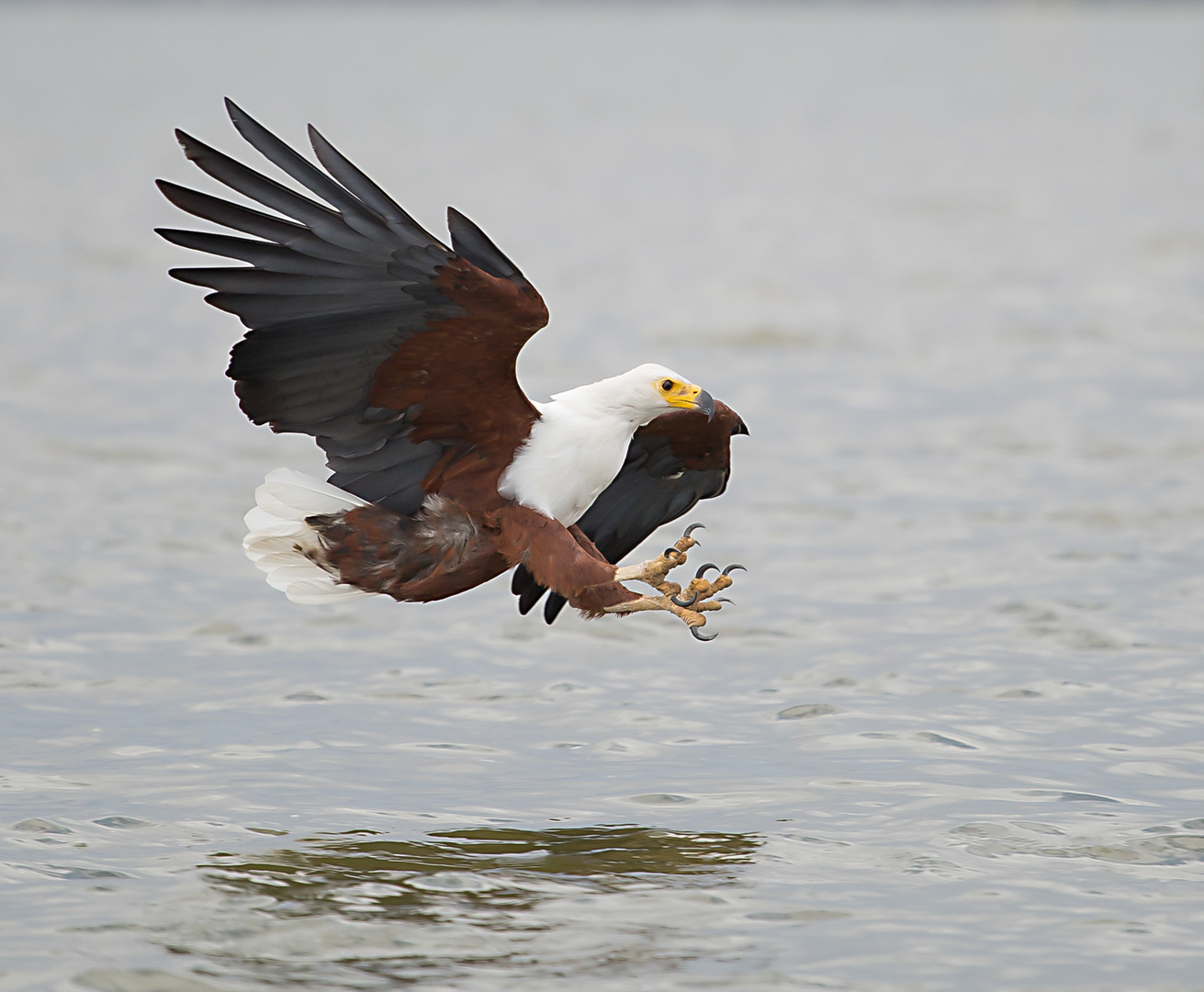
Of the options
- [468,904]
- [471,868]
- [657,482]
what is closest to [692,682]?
[657,482]

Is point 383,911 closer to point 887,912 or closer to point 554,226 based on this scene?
point 887,912

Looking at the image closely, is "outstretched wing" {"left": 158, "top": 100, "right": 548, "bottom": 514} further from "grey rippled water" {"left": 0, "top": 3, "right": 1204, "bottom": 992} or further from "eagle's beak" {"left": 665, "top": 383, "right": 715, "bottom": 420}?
"grey rippled water" {"left": 0, "top": 3, "right": 1204, "bottom": 992}

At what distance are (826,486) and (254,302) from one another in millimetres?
6535

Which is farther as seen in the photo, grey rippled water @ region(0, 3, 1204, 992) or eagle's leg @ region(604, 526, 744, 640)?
eagle's leg @ region(604, 526, 744, 640)

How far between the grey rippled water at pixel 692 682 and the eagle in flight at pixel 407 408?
3.04ft

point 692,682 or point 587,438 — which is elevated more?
point 587,438

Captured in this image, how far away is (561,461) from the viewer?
602 cm

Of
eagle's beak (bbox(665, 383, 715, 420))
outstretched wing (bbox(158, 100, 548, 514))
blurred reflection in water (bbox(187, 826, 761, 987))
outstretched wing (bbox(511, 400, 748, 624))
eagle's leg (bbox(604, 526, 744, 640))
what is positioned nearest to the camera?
blurred reflection in water (bbox(187, 826, 761, 987))

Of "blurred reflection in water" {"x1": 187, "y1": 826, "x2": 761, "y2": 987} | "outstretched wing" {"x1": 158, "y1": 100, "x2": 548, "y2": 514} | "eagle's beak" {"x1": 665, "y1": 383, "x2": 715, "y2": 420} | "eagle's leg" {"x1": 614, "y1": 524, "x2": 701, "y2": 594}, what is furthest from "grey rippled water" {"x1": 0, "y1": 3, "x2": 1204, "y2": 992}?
"eagle's beak" {"x1": 665, "y1": 383, "x2": 715, "y2": 420}

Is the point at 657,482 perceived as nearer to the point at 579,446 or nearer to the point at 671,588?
the point at 579,446

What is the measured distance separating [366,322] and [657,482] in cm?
150

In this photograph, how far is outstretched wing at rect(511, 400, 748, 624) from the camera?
6.61 metres

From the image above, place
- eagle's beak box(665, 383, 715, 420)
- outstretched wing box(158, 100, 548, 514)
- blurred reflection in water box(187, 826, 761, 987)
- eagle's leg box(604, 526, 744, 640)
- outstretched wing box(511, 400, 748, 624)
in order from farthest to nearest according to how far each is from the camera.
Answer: outstretched wing box(511, 400, 748, 624) < eagle's beak box(665, 383, 715, 420) < eagle's leg box(604, 526, 744, 640) < outstretched wing box(158, 100, 548, 514) < blurred reflection in water box(187, 826, 761, 987)

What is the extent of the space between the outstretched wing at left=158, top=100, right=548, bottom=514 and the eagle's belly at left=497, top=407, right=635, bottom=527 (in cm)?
6
